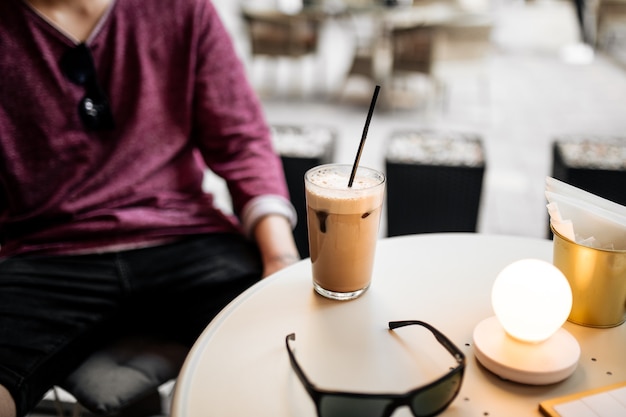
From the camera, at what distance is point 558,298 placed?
2.35 ft

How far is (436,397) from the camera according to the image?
624mm

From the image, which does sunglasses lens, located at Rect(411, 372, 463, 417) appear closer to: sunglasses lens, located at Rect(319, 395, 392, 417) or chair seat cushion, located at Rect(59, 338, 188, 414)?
sunglasses lens, located at Rect(319, 395, 392, 417)

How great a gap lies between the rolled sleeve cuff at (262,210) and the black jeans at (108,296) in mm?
56

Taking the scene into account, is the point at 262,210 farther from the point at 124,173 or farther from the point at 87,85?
the point at 87,85

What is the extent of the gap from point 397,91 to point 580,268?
447cm

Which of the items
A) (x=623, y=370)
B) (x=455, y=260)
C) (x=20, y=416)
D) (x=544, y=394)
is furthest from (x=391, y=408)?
(x=20, y=416)

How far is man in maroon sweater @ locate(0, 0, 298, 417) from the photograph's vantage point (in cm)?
116

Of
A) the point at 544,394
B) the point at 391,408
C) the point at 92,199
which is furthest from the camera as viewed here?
the point at 92,199

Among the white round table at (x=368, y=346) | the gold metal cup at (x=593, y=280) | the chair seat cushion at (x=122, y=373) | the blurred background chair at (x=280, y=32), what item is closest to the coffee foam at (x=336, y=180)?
the white round table at (x=368, y=346)

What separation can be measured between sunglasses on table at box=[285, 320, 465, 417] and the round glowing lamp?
118mm

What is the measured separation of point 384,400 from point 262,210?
0.70m

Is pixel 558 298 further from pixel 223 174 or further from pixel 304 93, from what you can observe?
pixel 304 93

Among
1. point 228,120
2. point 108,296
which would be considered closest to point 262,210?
point 228,120

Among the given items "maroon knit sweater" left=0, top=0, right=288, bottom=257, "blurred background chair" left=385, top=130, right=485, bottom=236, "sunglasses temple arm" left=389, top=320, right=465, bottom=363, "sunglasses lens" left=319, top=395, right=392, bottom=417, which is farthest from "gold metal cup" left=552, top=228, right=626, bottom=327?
"blurred background chair" left=385, top=130, right=485, bottom=236
